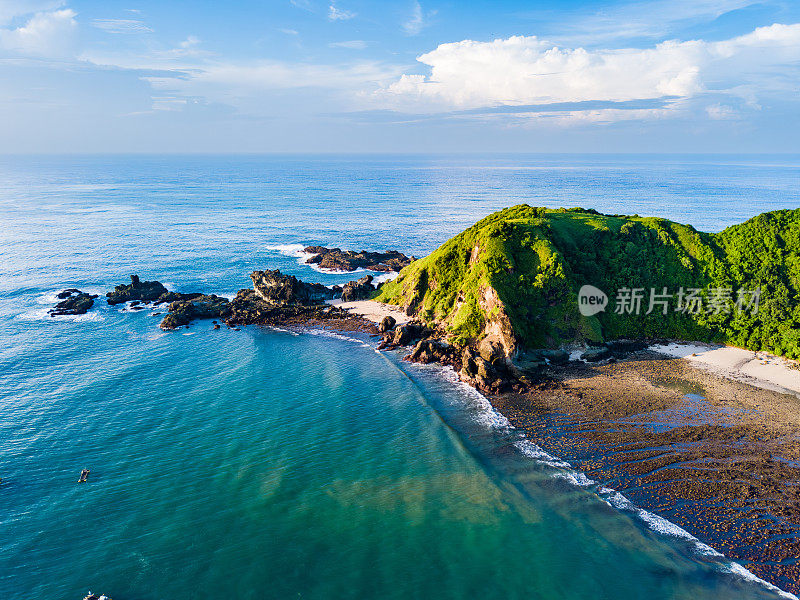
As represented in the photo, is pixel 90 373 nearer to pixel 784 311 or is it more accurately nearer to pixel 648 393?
pixel 648 393

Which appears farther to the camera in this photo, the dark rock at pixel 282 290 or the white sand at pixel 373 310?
the dark rock at pixel 282 290

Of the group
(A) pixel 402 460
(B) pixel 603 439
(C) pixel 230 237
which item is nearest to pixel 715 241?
(B) pixel 603 439

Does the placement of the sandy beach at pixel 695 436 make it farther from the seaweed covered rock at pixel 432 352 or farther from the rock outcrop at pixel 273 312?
the rock outcrop at pixel 273 312

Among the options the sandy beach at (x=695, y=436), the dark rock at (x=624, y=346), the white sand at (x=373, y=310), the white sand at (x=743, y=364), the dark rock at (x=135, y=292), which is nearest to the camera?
the sandy beach at (x=695, y=436)

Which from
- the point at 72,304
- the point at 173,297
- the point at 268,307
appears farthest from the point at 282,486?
the point at 72,304

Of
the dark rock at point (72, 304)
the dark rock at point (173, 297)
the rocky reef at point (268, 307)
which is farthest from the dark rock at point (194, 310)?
the dark rock at point (72, 304)

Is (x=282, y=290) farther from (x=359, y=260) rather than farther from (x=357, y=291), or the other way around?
(x=359, y=260)

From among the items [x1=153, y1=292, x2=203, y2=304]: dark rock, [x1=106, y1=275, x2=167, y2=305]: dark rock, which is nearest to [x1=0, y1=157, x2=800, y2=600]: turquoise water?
[x1=106, y1=275, x2=167, y2=305]: dark rock
